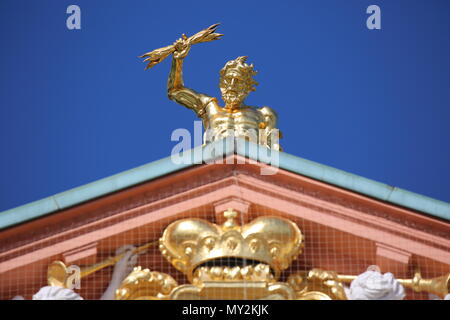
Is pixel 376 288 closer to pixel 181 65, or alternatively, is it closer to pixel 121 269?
pixel 121 269

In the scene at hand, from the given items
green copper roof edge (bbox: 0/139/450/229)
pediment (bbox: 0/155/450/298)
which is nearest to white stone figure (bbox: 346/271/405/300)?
pediment (bbox: 0/155/450/298)

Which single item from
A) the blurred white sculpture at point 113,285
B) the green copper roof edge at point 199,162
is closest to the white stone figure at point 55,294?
the blurred white sculpture at point 113,285

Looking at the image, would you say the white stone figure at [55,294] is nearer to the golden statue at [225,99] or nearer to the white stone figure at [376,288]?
the white stone figure at [376,288]

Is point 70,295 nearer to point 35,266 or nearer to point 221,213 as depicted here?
point 35,266

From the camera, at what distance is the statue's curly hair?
62.3 feet

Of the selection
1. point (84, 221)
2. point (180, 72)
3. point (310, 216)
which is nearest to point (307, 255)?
point (310, 216)

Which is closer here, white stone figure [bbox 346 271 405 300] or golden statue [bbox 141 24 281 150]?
white stone figure [bbox 346 271 405 300]

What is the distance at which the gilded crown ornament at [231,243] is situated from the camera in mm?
16234

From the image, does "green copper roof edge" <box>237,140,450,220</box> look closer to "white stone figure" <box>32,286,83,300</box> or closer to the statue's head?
"white stone figure" <box>32,286,83,300</box>

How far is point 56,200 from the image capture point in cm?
1647

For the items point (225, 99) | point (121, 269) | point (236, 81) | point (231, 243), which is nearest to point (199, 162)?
point (231, 243)

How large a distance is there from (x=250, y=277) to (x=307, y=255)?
654 mm
